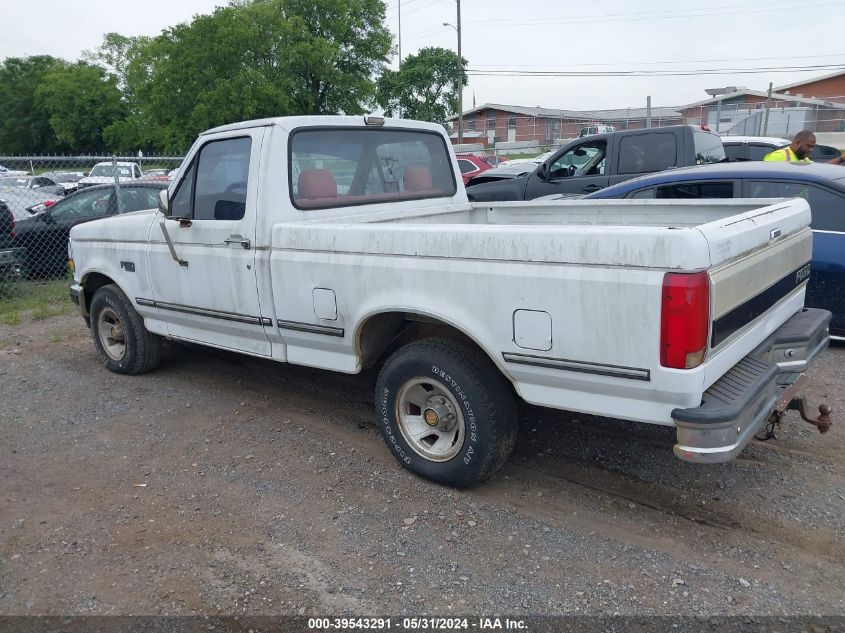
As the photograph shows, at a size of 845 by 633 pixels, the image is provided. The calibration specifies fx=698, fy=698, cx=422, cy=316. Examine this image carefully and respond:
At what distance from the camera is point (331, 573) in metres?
3.17

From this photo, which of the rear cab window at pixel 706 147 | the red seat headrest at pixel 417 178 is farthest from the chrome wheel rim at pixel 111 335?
the rear cab window at pixel 706 147

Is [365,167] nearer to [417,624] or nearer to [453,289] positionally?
[453,289]

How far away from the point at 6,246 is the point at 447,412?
8598 millimetres

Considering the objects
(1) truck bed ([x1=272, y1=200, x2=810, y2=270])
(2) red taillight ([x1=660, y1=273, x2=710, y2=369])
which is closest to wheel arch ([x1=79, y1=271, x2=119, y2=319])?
(1) truck bed ([x1=272, y1=200, x2=810, y2=270])

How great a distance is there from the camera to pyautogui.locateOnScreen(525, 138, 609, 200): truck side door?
10062mm

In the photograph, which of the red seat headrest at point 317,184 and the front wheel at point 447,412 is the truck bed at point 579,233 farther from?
the front wheel at point 447,412

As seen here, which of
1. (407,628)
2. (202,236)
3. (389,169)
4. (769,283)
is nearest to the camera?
(407,628)

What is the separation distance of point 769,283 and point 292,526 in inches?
106

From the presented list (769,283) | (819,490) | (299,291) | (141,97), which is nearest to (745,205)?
(769,283)

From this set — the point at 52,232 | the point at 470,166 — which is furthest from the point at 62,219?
the point at 470,166

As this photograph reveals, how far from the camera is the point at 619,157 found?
9.91 m

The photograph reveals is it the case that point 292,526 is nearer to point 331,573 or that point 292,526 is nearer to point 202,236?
point 331,573

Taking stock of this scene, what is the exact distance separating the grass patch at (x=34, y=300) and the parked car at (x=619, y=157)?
273 inches

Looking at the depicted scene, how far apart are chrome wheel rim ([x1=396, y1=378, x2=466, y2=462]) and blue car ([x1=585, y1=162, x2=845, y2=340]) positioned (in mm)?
3588
